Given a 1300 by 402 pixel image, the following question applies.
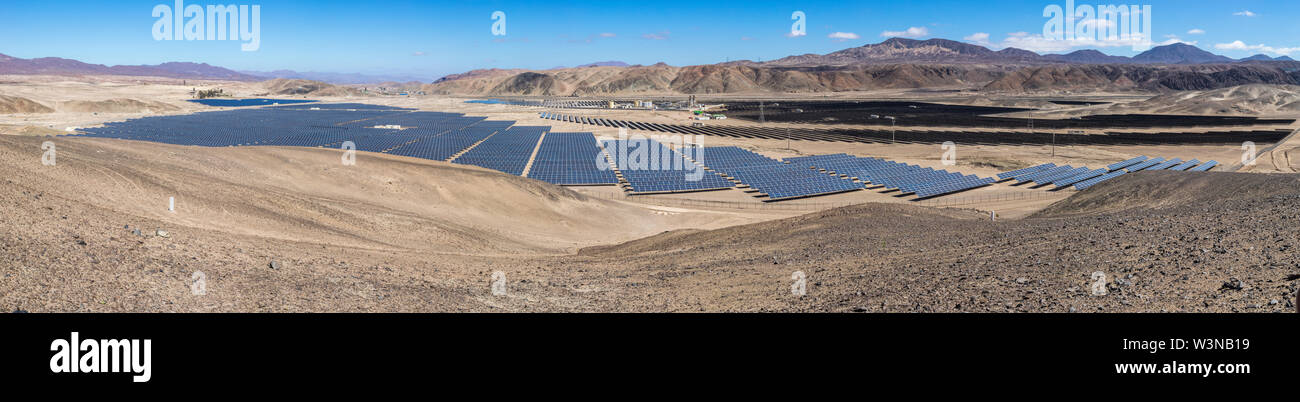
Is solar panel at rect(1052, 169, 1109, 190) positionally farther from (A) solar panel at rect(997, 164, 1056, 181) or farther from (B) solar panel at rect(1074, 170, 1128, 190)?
(A) solar panel at rect(997, 164, 1056, 181)

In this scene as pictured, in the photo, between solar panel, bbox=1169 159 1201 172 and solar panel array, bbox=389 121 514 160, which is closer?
solar panel, bbox=1169 159 1201 172

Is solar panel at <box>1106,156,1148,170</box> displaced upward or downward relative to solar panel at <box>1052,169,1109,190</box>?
upward

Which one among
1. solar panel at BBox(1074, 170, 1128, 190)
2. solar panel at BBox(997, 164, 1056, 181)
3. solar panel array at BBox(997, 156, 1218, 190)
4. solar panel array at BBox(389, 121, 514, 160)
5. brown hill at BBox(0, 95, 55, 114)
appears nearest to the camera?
solar panel at BBox(1074, 170, 1128, 190)

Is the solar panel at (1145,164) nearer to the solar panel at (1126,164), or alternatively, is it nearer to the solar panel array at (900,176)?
the solar panel at (1126,164)

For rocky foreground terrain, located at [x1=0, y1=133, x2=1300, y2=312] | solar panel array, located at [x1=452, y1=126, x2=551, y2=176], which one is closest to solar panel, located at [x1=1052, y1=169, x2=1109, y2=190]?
rocky foreground terrain, located at [x1=0, y1=133, x2=1300, y2=312]

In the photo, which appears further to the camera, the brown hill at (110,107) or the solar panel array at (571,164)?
the brown hill at (110,107)

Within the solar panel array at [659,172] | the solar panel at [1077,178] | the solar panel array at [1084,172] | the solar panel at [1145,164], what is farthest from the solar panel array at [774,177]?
the solar panel at [1145,164]
